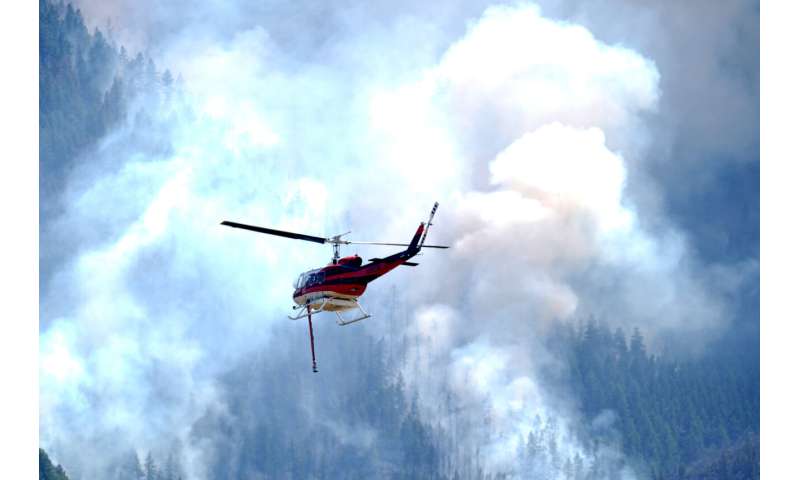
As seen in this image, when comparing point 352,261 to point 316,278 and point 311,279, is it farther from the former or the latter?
point 311,279

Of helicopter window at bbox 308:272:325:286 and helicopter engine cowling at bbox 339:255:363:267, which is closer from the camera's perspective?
helicopter engine cowling at bbox 339:255:363:267

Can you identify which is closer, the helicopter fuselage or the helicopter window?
the helicopter fuselage

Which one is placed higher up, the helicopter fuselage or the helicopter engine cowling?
the helicopter engine cowling

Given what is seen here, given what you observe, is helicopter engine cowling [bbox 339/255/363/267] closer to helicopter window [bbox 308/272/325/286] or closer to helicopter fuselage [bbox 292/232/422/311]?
helicopter fuselage [bbox 292/232/422/311]

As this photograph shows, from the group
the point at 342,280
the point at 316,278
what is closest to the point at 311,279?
the point at 316,278

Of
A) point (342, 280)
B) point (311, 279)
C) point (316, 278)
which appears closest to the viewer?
point (342, 280)

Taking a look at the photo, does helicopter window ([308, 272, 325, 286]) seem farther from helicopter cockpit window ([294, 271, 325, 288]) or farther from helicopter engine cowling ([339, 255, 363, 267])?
helicopter engine cowling ([339, 255, 363, 267])

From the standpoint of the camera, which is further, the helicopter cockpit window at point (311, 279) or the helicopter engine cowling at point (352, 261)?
the helicopter cockpit window at point (311, 279)

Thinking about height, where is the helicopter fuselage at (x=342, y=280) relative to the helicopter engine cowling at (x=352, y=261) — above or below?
below

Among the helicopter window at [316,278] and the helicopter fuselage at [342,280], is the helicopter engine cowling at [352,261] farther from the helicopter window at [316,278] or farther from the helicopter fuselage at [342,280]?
the helicopter window at [316,278]

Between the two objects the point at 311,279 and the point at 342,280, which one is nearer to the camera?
the point at 342,280
